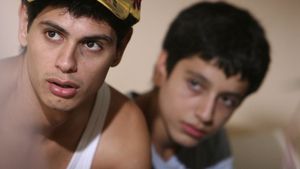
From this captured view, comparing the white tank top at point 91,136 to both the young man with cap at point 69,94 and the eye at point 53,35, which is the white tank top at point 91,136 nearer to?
the young man with cap at point 69,94

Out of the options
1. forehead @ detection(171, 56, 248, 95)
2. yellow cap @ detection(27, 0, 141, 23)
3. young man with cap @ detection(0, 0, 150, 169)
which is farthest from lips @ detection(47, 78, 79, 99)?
forehead @ detection(171, 56, 248, 95)

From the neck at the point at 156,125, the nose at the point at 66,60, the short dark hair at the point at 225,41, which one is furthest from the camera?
the neck at the point at 156,125

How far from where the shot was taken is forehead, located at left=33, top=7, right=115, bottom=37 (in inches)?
18.3

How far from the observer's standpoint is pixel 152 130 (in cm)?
75

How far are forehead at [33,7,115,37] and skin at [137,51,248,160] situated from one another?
0.75 feet

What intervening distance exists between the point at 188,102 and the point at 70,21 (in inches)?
11.8

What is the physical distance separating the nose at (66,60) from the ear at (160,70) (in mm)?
268

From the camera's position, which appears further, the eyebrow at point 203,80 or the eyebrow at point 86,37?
the eyebrow at point 203,80

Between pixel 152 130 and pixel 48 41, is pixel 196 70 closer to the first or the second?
pixel 152 130

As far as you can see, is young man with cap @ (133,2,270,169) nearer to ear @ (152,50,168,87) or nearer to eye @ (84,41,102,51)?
ear @ (152,50,168,87)

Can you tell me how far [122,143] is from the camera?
2.10 ft

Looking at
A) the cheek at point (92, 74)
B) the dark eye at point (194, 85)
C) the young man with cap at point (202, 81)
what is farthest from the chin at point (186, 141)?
the cheek at point (92, 74)

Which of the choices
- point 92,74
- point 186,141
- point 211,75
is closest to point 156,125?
point 186,141

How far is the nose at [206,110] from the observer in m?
0.66
